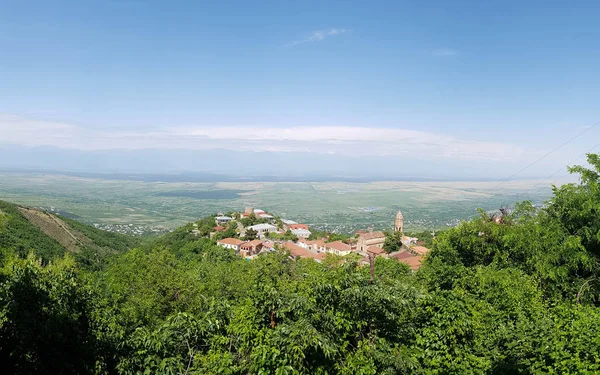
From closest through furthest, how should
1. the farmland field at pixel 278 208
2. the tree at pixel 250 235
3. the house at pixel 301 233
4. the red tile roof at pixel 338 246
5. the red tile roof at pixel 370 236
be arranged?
the red tile roof at pixel 338 246 < the red tile roof at pixel 370 236 < the tree at pixel 250 235 < the house at pixel 301 233 < the farmland field at pixel 278 208

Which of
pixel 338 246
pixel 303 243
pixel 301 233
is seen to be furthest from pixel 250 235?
pixel 301 233

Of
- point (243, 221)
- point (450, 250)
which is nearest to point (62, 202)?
point (243, 221)

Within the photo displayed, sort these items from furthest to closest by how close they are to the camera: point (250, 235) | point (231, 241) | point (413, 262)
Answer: point (250, 235) → point (231, 241) → point (413, 262)

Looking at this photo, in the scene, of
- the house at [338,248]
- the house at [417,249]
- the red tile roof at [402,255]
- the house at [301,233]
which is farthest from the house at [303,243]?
the house at [417,249]

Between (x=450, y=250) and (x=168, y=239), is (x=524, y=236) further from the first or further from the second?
(x=168, y=239)

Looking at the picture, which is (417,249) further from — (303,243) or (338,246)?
(303,243)

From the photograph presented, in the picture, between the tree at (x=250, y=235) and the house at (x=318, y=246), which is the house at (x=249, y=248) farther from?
the house at (x=318, y=246)
